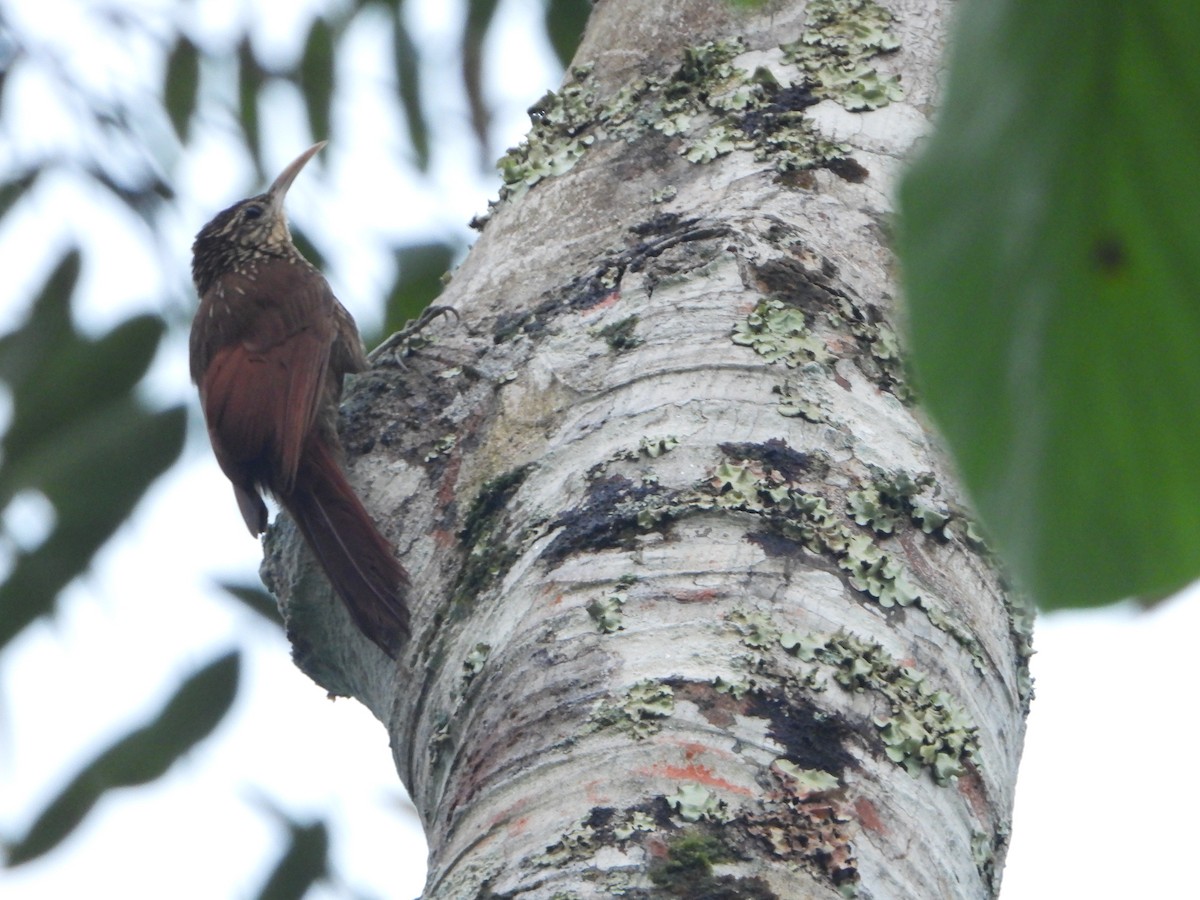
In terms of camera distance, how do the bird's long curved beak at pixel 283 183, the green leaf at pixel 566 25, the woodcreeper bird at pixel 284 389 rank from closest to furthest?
the woodcreeper bird at pixel 284 389 → the green leaf at pixel 566 25 → the bird's long curved beak at pixel 283 183

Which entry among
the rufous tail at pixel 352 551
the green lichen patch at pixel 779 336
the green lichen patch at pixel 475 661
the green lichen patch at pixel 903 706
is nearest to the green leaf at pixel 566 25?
the rufous tail at pixel 352 551

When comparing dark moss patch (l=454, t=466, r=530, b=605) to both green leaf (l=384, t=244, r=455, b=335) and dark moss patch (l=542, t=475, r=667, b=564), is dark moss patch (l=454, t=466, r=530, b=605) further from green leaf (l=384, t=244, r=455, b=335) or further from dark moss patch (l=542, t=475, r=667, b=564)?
green leaf (l=384, t=244, r=455, b=335)

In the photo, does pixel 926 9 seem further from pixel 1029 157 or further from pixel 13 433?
pixel 1029 157

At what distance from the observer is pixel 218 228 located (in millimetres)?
4301

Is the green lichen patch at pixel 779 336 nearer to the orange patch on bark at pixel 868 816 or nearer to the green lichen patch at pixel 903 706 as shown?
the green lichen patch at pixel 903 706

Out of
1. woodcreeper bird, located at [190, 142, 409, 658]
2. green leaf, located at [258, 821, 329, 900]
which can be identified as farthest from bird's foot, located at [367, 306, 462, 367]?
green leaf, located at [258, 821, 329, 900]

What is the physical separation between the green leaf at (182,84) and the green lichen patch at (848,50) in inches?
54.1

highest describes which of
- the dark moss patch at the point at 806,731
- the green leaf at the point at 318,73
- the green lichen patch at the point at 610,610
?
the green leaf at the point at 318,73

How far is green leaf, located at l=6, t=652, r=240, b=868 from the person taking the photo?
228cm

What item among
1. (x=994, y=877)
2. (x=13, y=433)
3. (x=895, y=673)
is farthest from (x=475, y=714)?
(x=13, y=433)

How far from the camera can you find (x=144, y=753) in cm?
238

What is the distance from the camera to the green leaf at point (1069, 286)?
354 mm

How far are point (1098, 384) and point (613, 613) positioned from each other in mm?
1194

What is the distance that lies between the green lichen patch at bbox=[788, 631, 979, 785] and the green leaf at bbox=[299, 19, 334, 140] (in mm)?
2115
